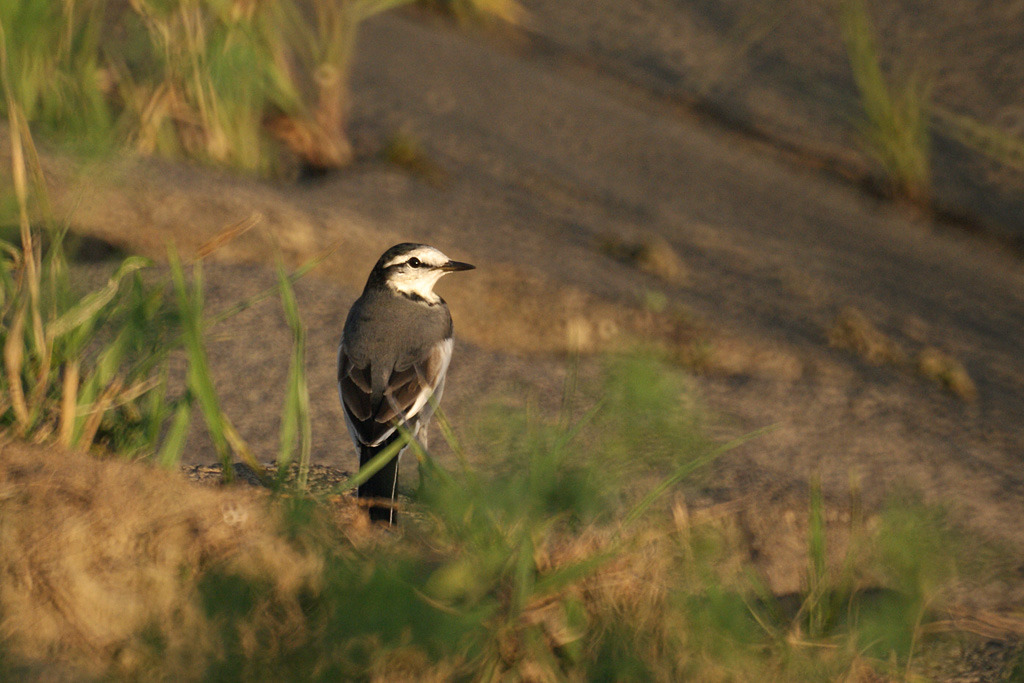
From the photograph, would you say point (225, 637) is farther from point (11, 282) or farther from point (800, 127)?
point (800, 127)

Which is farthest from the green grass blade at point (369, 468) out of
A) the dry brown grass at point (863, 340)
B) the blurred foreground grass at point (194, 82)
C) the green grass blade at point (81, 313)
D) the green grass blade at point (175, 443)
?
the dry brown grass at point (863, 340)

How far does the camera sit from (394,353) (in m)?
2.86

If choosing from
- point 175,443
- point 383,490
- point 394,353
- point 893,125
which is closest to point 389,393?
→ point 394,353

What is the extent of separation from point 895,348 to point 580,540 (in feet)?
7.09

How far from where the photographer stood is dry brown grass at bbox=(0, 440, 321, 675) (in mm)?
1750

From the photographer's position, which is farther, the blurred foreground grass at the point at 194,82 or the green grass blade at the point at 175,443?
the blurred foreground grass at the point at 194,82

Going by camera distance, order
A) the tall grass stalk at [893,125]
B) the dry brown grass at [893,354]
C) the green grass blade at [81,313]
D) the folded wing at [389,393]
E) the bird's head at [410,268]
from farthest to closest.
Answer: the tall grass stalk at [893,125] → the dry brown grass at [893,354] → the bird's head at [410,268] → the folded wing at [389,393] → the green grass blade at [81,313]

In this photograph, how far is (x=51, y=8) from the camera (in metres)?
3.57

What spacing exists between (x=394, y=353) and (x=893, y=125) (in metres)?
3.73

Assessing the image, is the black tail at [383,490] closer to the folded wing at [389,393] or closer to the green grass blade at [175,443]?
the folded wing at [389,393]

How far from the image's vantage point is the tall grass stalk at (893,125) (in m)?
5.45

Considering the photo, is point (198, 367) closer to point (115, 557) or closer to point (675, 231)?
point (115, 557)

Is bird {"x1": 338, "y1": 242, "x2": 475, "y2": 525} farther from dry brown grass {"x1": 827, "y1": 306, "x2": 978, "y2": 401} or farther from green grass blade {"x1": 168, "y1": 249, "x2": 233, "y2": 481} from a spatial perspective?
dry brown grass {"x1": 827, "y1": 306, "x2": 978, "y2": 401}

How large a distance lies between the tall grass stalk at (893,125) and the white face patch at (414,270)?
3125 mm
